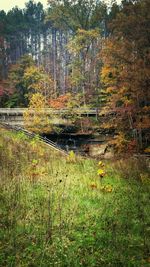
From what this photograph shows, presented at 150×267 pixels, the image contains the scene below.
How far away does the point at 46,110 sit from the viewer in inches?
1168

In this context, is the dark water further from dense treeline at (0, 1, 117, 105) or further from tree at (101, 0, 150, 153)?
dense treeline at (0, 1, 117, 105)

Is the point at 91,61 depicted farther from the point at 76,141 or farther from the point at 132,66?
the point at 132,66

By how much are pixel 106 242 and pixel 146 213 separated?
91.9 inches

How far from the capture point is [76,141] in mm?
30312

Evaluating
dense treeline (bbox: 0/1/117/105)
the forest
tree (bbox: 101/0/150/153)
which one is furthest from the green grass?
dense treeline (bbox: 0/1/117/105)

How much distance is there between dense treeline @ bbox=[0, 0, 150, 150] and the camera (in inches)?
851

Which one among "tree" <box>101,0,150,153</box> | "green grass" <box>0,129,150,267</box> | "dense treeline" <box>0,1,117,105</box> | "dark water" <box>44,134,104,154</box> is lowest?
"green grass" <box>0,129,150,267</box>

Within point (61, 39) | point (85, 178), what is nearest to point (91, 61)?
point (61, 39)

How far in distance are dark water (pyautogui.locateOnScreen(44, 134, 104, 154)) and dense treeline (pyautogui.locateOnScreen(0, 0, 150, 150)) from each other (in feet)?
10.8

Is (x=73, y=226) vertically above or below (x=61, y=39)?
below

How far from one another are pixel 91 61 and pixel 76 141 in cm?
1429

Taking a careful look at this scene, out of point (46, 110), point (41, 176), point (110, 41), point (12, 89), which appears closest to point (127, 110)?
point (110, 41)

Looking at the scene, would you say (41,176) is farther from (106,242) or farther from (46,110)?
(46,110)

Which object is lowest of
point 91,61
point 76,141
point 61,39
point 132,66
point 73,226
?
point 73,226
